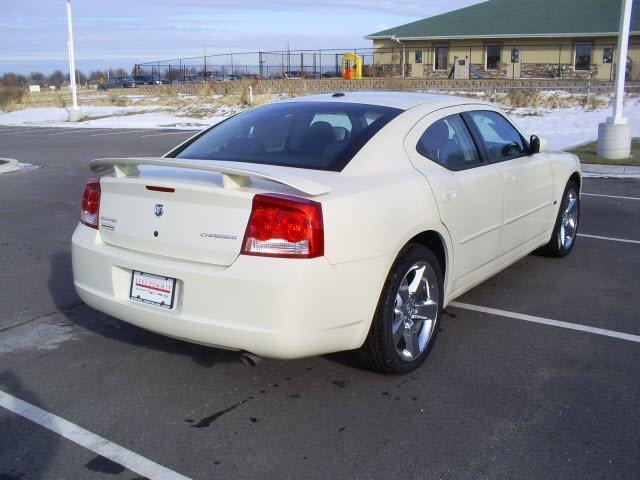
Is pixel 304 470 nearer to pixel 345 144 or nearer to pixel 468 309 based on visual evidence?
pixel 345 144

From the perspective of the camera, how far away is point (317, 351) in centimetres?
354

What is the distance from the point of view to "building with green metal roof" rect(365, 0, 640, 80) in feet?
127

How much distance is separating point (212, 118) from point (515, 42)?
20.3m

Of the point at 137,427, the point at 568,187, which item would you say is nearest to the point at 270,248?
the point at 137,427

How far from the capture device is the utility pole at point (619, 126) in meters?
12.7

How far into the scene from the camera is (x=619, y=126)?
13016mm

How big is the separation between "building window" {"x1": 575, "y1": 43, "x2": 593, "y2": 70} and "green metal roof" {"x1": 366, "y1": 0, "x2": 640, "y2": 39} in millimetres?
1240

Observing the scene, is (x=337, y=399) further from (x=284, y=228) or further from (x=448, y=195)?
(x=448, y=195)

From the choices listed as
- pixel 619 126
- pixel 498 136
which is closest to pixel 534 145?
pixel 498 136

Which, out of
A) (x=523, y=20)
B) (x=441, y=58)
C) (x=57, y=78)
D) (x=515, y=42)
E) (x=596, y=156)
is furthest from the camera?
(x=57, y=78)

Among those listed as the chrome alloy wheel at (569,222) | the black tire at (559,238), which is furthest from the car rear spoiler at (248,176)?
the chrome alloy wheel at (569,222)

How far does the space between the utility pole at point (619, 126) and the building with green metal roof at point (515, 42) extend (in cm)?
2655

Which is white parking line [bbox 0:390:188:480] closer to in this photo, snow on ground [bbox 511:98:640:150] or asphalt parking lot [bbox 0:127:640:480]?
asphalt parking lot [bbox 0:127:640:480]

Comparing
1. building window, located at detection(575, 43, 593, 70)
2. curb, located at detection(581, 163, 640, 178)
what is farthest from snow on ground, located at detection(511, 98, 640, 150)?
building window, located at detection(575, 43, 593, 70)
